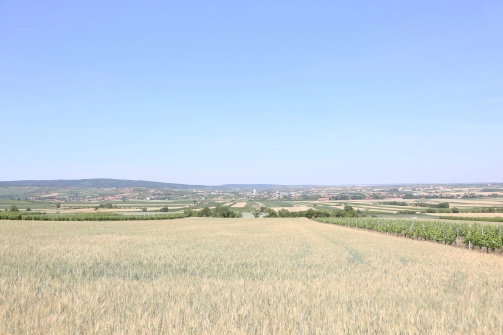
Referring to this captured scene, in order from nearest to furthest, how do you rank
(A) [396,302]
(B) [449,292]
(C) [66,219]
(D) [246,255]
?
1. (A) [396,302]
2. (B) [449,292]
3. (D) [246,255]
4. (C) [66,219]

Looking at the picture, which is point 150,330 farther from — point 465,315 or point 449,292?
point 449,292

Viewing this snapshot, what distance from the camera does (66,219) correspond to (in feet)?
232

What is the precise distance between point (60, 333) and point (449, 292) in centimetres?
897

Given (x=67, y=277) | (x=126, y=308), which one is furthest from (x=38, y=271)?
(x=126, y=308)

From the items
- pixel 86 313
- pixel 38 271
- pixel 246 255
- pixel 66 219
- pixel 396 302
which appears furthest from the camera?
pixel 66 219

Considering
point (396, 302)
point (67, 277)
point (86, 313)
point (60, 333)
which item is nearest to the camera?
point (60, 333)

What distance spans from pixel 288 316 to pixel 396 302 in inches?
117

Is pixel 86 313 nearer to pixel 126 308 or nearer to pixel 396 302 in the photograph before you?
pixel 126 308

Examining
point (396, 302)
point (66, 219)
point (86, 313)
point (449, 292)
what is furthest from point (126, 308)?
point (66, 219)

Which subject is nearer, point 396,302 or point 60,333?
point 60,333

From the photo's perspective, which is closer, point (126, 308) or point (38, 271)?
point (126, 308)

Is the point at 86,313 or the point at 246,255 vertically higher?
the point at 86,313

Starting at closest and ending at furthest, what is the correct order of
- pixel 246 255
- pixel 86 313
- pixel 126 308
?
pixel 86 313 < pixel 126 308 < pixel 246 255

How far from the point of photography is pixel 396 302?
27.6 feet
